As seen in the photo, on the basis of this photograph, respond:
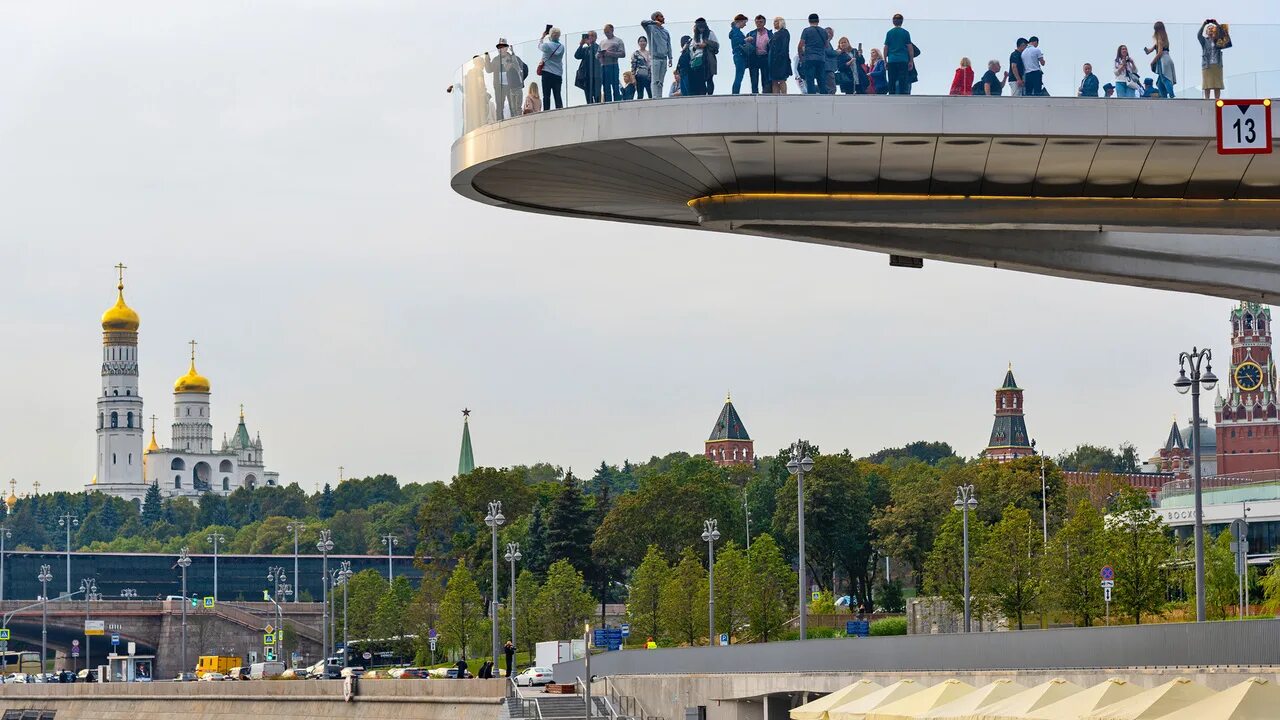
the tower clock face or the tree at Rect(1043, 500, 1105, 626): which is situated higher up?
the tower clock face

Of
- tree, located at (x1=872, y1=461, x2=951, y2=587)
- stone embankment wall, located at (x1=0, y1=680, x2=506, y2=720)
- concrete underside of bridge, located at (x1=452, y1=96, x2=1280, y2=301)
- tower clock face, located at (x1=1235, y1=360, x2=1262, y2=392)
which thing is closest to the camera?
concrete underside of bridge, located at (x1=452, y1=96, x2=1280, y2=301)

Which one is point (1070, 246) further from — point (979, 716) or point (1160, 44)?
point (979, 716)

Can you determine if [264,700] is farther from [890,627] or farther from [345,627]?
[890,627]

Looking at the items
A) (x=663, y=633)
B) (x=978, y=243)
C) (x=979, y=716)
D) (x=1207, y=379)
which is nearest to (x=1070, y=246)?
(x=978, y=243)

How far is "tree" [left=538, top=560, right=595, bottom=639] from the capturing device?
3755 inches

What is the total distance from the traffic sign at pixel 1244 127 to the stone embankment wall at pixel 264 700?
3043cm

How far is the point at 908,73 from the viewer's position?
120ft

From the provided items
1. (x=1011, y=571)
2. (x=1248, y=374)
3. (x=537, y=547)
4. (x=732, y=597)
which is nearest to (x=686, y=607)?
(x=732, y=597)

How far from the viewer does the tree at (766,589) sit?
81125 millimetres

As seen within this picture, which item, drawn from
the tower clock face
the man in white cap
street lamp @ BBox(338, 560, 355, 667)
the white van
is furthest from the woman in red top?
the tower clock face

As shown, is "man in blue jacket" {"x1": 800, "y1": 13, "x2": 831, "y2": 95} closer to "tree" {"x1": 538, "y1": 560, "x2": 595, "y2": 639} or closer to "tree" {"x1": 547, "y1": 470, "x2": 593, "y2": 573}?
"tree" {"x1": 538, "y1": 560, "x2": 595, "y2": 639}

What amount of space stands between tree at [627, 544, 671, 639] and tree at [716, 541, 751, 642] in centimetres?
753

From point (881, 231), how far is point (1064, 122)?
6236 mm

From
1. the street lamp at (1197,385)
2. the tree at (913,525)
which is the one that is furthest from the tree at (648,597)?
the street lamp at (1197,385)
